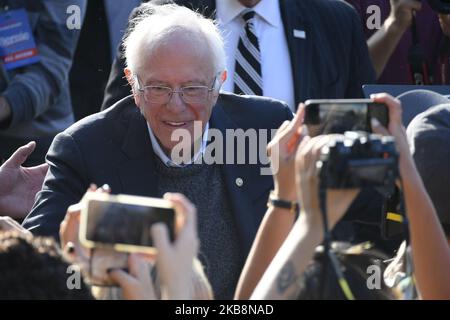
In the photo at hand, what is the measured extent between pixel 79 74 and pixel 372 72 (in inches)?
67.4

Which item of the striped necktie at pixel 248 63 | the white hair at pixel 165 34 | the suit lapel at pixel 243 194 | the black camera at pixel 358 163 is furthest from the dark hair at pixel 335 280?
the striped necktie at pixel 248 63

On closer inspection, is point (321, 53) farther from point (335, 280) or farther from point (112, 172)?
point (335, 280)

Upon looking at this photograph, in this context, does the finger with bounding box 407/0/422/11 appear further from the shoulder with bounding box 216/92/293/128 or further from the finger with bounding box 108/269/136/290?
the finger with bounding box 108/269/136/290

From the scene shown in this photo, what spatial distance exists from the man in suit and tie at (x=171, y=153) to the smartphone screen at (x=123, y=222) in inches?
58.6

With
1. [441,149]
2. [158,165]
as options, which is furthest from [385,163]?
[158,165]

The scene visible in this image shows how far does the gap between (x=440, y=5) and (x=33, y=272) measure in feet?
11.0

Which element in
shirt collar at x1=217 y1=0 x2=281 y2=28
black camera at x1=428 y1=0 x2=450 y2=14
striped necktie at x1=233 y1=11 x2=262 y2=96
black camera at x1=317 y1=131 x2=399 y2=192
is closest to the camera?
black camera at x1=317 y1=131 x2=399 y2=192

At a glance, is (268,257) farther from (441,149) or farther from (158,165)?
(158,165)

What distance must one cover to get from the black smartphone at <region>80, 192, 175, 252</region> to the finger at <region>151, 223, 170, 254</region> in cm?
4

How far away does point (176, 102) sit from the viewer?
13.0ft

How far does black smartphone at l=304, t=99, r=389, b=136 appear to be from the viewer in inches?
113

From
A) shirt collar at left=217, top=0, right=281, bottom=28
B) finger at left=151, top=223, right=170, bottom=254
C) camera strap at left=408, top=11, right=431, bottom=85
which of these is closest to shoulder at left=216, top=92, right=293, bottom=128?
shirt collar at left=217, top=0, right=281, bottom=28

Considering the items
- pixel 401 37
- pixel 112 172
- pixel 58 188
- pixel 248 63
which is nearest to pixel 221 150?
pixel 112 172
